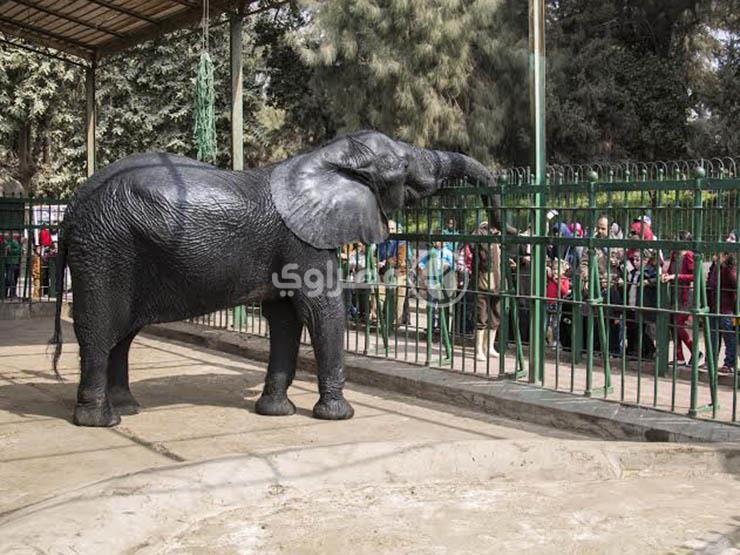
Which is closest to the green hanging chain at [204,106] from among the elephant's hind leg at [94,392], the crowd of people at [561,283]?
the crowd of people at [561,283]

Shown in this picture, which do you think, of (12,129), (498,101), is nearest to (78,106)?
(12,129)

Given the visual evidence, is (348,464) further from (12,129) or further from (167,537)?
(12,129)

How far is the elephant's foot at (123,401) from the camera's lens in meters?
7.14

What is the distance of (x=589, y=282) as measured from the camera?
7297 mm

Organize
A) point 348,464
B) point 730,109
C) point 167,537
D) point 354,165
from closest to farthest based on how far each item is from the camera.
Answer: point 167,537, point 348,464, point 354,165, point 730,109

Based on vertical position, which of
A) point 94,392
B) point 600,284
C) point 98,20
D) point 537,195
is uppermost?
point 98,20

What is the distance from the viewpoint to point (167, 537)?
4.25 m

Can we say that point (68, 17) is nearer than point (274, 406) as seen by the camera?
No

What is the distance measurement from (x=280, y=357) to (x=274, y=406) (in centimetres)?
38

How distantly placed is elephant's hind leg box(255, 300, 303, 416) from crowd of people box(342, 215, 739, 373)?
175 cm

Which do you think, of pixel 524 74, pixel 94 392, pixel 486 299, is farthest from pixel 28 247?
pixel 524 74

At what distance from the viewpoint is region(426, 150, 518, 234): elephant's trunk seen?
24.8 ft

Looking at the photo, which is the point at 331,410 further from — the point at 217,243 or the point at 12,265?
the point at 12,265

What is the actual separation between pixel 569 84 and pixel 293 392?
20.3 metres
